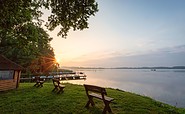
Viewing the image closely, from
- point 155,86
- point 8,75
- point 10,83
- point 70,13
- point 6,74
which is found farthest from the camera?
point 155,86

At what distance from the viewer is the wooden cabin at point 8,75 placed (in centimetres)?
1753

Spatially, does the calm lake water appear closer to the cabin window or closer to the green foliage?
the green foliage

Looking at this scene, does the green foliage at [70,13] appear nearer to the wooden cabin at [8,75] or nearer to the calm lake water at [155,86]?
the wooden cabin at [8,75]

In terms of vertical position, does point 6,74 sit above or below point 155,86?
Result: above

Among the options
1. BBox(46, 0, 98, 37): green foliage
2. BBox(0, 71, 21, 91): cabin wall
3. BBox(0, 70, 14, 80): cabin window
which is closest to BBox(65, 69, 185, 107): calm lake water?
BBox(46, 0, 98, 37): green foliage

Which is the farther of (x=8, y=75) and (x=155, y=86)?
(x=155, y=86)

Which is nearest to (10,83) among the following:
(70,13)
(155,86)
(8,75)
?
(8,75)

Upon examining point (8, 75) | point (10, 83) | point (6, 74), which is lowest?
point (10, 83)

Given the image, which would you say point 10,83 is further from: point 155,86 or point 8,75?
point 155,86

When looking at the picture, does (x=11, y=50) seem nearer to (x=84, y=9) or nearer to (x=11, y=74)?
(x=11, y=74)

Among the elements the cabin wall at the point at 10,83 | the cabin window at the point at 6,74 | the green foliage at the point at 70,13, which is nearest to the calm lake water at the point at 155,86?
the green foliage at the point at 70,13

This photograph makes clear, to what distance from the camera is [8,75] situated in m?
18.5

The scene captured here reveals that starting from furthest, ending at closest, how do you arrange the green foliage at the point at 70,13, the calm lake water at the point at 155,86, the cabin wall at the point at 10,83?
the calm lake water at the point at 155,86 < the cabin wall at the point at 10,83 < the green foliage at the point at 70,13

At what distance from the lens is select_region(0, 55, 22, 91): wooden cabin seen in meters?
17.5
